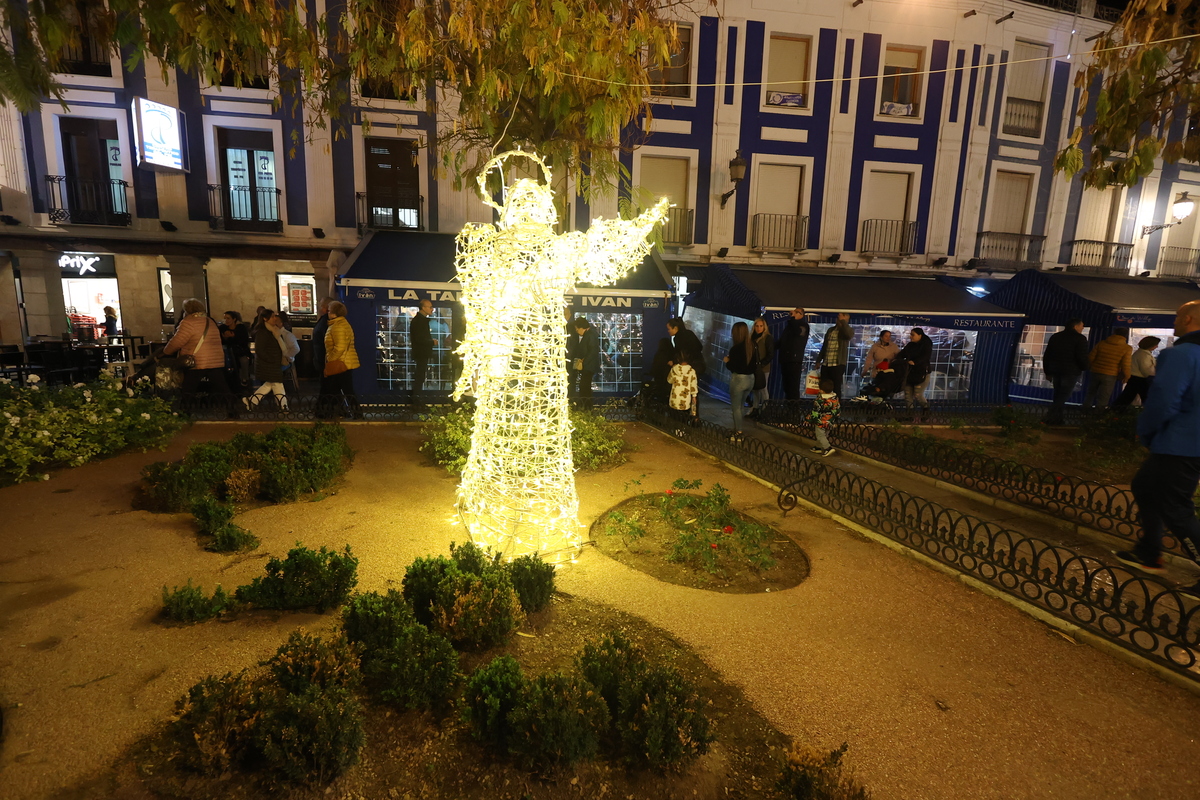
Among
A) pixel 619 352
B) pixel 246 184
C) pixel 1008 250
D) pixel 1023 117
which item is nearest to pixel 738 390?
pixel 619 352

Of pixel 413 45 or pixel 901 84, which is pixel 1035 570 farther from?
pixel 901 84

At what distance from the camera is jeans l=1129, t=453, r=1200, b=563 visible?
4.63m

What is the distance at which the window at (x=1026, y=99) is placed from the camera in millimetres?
15648

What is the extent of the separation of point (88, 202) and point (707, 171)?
588 inches

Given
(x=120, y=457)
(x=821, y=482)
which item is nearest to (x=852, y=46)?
(x=821, y=482)

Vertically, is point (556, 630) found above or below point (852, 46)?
below

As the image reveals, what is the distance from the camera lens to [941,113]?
50.3ft

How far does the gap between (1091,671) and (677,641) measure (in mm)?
2575

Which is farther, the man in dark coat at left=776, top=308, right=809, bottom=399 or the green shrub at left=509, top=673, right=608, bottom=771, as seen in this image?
the man in dark coat at left=776, top=308, right=809, bottom=399

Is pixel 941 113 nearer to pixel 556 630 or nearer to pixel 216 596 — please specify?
pixel 556 630

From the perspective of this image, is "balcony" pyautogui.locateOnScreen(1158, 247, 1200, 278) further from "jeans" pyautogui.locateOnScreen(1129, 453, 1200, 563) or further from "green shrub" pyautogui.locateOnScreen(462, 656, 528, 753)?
"green shrub" pyautogui.locateOnScreen(462, 656, 528, 753)

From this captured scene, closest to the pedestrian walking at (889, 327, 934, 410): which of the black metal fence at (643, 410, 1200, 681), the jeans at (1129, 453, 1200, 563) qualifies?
the black metal fence at (643, 410, 1200, 681)

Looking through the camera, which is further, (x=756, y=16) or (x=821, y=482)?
(x=756, y=16)

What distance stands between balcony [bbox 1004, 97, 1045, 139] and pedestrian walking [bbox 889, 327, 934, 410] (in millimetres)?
8929
